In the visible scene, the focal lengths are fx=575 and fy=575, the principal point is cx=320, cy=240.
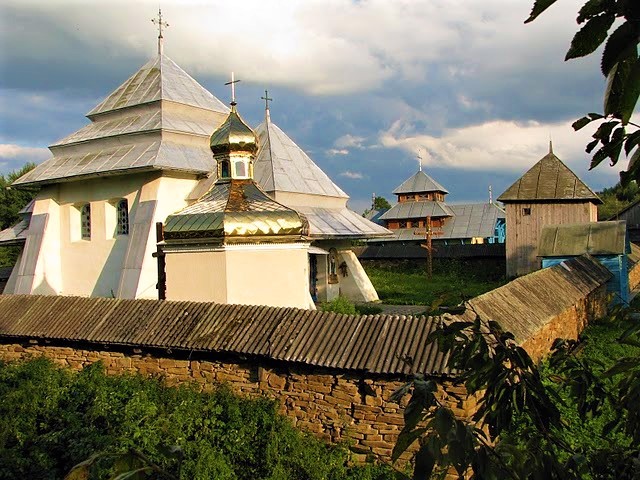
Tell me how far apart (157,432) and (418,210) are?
34263 mm

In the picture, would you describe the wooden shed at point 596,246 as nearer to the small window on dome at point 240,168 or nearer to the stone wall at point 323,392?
the small window on dome at point 240,168

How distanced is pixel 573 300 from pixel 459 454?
10.8 m

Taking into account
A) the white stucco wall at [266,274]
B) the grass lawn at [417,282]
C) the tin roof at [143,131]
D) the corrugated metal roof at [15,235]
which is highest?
the tin roof at [143,131]

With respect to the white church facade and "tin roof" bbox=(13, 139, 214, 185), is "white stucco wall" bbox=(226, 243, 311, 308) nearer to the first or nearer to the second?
the white church facade

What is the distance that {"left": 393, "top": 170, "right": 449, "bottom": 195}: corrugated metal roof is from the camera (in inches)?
1596

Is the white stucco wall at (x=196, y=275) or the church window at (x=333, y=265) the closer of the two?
the white stucco wall at (x=196, y=275)

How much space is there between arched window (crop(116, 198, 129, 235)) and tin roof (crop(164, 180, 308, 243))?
268 inches

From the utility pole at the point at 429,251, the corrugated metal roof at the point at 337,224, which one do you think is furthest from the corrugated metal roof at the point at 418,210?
the corrugated metal roof at the point at 337,224

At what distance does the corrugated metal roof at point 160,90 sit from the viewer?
18.6 m

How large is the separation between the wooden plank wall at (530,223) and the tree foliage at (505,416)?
71.5 ft

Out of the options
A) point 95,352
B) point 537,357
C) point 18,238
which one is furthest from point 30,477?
point 18,238

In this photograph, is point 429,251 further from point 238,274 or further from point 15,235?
point 15,235

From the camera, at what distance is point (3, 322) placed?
916 centimetres

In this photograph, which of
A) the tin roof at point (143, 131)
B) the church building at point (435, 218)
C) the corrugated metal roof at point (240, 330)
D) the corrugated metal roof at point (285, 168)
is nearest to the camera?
the corrugated metal roof at point (240, 330)
